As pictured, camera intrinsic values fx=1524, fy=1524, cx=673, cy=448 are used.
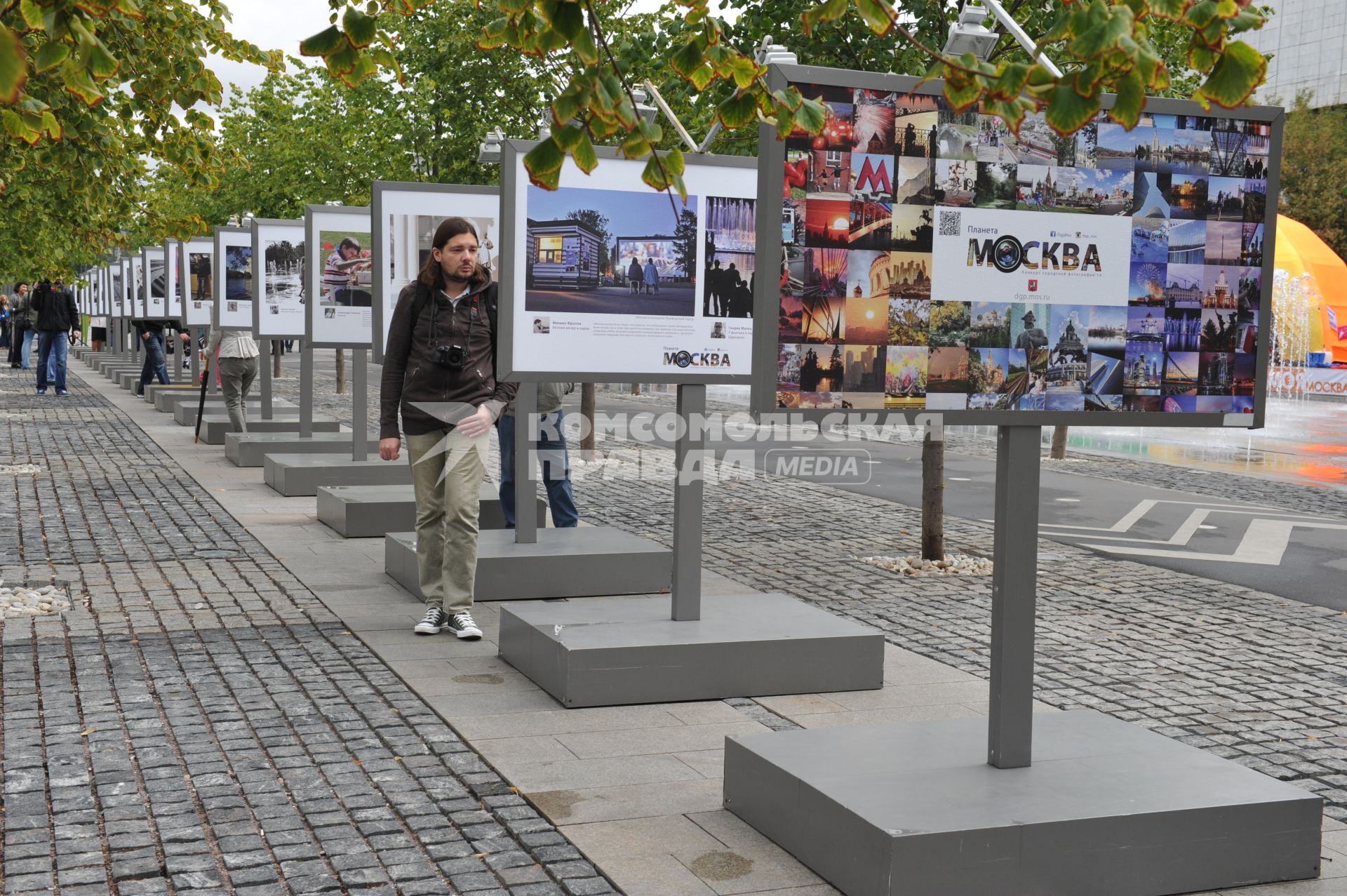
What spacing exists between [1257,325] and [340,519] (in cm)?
769

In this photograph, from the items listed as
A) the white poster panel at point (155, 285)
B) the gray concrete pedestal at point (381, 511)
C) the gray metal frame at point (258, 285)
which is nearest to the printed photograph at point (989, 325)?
the gray concrete pedestal at point (381, 511)

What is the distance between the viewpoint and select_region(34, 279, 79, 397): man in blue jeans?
2717 centimetres

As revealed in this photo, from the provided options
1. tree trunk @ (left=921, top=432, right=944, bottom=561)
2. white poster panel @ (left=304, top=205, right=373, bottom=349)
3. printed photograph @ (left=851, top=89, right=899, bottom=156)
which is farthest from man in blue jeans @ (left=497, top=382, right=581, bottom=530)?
printed photograph @ (left=851, top=89, right=899, bottom=156)

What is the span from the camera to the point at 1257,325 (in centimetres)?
471

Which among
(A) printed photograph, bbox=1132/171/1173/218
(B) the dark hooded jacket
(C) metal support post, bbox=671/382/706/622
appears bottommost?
(C) metal support post, bbox=671/382/706/622

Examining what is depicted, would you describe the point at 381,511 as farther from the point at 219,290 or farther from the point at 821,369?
the point at 219,290

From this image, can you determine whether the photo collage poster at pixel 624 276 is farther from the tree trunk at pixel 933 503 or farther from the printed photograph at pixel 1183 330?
the tree trunk at pixel 933 503

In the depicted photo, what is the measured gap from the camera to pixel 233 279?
18.8 m

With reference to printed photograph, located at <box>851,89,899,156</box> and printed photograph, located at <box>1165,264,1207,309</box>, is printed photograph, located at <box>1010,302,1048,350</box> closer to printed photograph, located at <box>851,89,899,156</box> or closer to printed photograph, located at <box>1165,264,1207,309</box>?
printed photograph, located at <box>1165,264,1207,309</box>

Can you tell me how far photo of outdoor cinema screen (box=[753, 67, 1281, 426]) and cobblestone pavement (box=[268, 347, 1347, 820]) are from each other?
1.97 metres

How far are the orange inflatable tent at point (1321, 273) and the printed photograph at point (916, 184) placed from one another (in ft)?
144

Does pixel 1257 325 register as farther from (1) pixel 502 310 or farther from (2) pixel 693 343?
(1) pixel 502 310

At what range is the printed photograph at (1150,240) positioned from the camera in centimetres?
458

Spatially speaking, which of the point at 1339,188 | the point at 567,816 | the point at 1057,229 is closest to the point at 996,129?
the point at 1057,229
